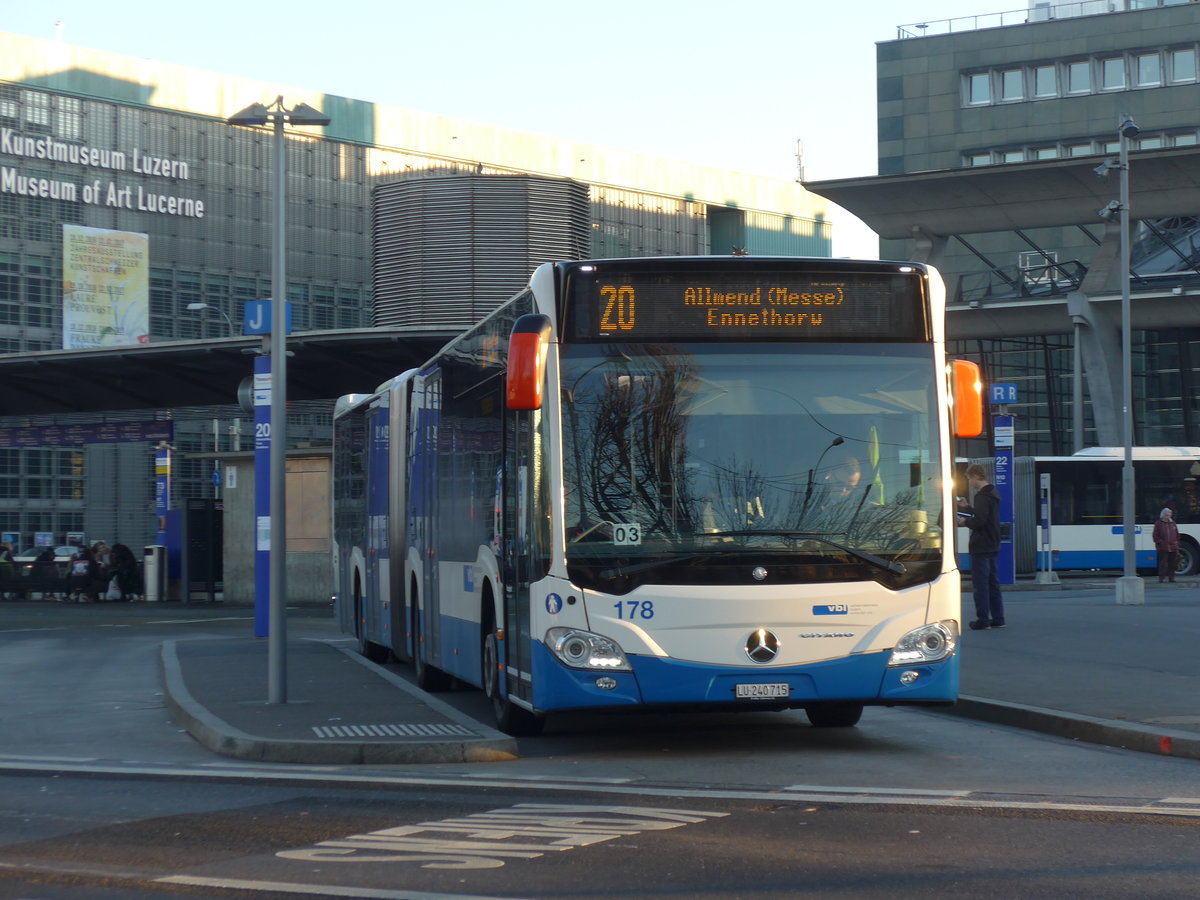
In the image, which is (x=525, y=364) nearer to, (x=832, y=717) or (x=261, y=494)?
(x=832, y=717)

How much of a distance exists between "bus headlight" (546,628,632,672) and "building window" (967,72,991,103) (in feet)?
221

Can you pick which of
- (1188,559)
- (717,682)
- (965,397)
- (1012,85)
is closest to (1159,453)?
(1188,559)

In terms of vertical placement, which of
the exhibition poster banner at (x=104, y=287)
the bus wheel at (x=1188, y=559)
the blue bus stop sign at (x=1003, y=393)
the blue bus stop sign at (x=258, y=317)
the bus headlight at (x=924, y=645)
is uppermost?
the exhibition poster banner at (x=104, y=287)

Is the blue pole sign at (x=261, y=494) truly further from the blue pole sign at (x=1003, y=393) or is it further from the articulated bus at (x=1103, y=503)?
the articulated bus at (x=1103, y=503)

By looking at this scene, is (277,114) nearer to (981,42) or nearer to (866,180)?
(866,180)

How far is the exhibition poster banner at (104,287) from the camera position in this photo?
67062 millimetres

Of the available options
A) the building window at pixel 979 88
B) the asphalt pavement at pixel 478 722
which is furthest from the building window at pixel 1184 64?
the asphalt pavement at pixel 478 722

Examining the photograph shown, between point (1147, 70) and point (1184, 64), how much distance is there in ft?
4.76

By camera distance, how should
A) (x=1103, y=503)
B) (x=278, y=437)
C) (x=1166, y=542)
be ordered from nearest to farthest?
(x=278, y=437) → (x=1166, y=542) → (x=1103, y=503)

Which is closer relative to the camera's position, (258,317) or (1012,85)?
(258,317)

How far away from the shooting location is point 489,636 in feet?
38.8

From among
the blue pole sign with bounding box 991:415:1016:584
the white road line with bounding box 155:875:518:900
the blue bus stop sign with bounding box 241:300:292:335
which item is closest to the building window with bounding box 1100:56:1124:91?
the blue pole sign with bounding box 991:415:1016:584

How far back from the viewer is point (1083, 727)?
11.3 meters

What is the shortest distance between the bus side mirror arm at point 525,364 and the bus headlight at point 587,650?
135cm
